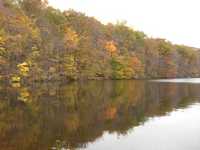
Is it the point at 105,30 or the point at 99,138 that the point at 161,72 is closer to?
the point at 105,30

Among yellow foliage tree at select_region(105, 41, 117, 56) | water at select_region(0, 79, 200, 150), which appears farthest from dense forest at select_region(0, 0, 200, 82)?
water at select_region(0, 79, 200, 150)

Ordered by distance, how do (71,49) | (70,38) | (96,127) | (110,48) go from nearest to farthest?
1. (96,127)
2. (71,49)
3. (70,38)
4. (110,48)

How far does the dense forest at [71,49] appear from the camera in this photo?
169 feet

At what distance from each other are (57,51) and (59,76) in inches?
195

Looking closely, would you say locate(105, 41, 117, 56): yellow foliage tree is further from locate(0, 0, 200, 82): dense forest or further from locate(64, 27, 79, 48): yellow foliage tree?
locate(64, 27, 79, 48): yellow foliage tree

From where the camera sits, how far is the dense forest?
51.7m

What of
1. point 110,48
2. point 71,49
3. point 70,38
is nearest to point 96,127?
point 71,49

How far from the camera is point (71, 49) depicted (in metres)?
74.4

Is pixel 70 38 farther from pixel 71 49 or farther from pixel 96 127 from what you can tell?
pixel 96 127

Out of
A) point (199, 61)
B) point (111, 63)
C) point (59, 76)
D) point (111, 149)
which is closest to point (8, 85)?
point (59, 76)

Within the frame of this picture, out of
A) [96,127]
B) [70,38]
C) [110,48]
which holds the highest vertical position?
[70,38]

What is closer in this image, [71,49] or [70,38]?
[71,49]

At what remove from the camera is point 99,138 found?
17391mm

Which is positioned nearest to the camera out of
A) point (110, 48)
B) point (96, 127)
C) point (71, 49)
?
point (96, 127)
